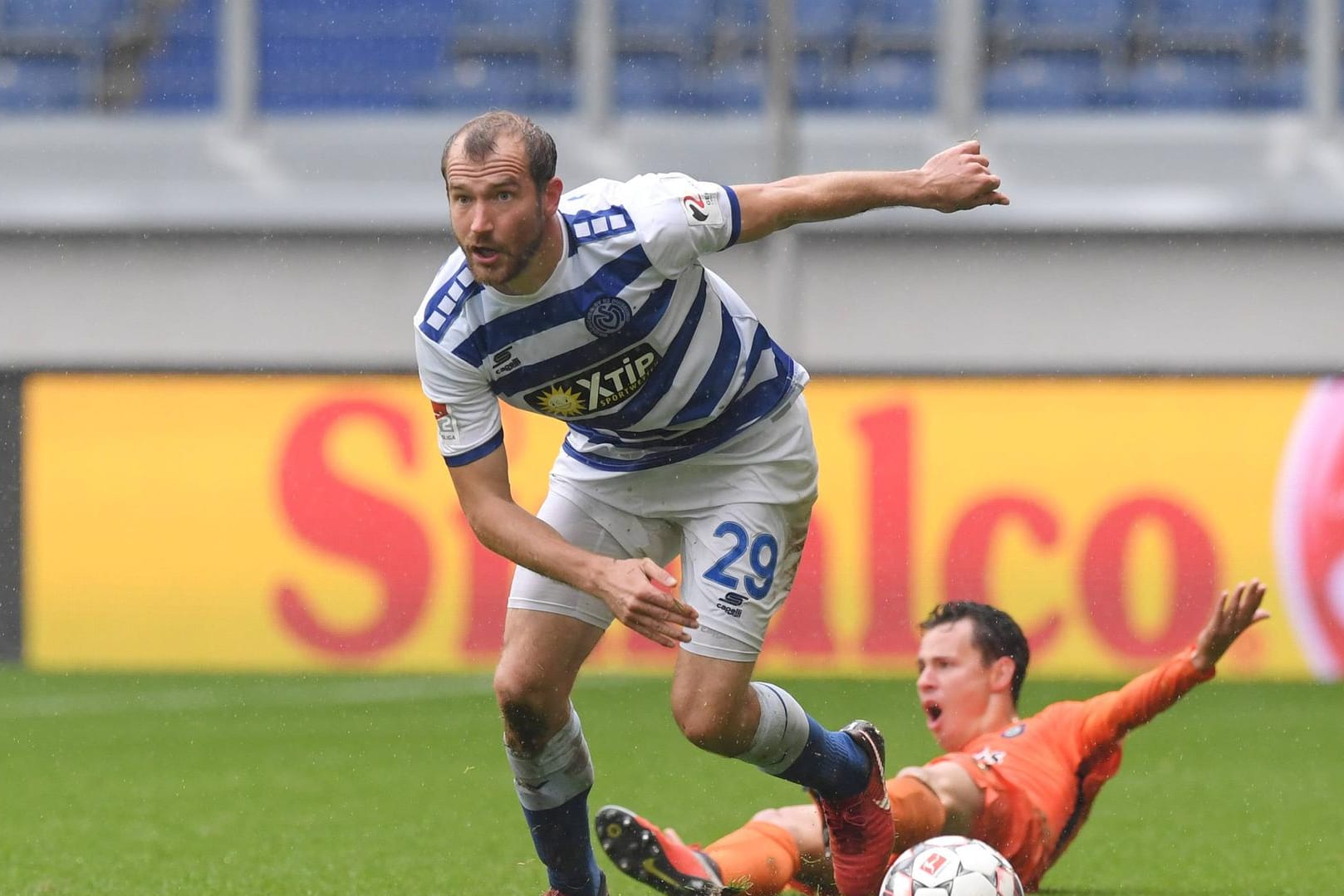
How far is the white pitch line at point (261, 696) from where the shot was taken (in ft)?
32.0

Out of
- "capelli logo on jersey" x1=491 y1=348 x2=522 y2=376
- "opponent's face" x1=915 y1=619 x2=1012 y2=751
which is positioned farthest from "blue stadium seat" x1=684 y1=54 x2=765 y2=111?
"capelli logo on jersey" x1=491 y1=348 x2=522 y2=376

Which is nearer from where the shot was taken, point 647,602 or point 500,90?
point 647,602

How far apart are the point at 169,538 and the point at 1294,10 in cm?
1008

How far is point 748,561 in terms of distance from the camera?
15.0ft

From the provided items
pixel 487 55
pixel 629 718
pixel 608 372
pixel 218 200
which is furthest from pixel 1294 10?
pixel 608 372

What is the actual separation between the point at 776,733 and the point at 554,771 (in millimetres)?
536

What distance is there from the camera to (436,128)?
1603 cm

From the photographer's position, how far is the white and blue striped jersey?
13.9 ft

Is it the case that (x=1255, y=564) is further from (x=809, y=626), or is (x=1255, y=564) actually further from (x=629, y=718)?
(x=629, y=718)

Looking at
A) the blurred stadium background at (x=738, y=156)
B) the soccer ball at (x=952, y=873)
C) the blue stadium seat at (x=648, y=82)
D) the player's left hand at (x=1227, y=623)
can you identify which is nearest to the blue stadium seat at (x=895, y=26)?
the blurred stadium background at (x=738, y=156)

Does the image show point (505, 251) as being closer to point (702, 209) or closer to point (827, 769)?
point (702, 209)

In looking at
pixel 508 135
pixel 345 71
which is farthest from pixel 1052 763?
pixel 345 71

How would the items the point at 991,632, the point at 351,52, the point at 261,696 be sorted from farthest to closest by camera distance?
the point at 351,52, the point at 261,696, the point at 991,632

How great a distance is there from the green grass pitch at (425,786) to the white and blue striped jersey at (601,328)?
1.38m
